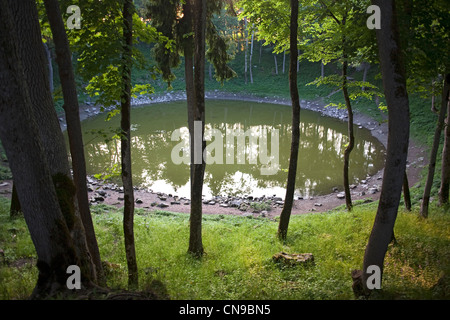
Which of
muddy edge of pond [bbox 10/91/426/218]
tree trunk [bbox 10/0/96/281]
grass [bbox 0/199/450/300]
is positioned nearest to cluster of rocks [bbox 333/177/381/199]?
muddy edge of pond [bbox 10/91/426/218]

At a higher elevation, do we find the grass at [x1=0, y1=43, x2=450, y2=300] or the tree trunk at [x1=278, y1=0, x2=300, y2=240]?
the tree trunk at [x1=278, y1=0, x2=300, y2=240]

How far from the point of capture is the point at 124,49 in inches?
227

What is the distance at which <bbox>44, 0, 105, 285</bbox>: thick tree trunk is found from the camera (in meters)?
5.02

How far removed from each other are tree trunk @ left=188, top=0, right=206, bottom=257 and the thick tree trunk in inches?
109

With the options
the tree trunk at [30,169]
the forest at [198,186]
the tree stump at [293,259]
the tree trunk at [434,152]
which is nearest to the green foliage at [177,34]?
the forest at [198,186]

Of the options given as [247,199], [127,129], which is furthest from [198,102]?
[247,199]

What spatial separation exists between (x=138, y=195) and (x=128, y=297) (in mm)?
12780

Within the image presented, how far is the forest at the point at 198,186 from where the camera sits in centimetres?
438

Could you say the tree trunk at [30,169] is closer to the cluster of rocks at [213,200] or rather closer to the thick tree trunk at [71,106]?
the thick tree trunk at [71,106]

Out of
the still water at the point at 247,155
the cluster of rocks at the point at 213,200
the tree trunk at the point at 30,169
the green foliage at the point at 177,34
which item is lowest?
the cluster of rocks at the point at 213,200

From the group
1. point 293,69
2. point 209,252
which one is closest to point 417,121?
point 293,69

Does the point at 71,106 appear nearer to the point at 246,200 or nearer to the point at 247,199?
the point at 246,200

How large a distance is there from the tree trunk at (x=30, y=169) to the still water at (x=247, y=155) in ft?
22.3

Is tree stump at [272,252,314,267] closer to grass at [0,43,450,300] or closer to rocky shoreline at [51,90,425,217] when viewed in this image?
grass at [0,43,450,300]
